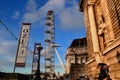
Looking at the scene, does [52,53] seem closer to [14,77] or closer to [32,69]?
[32,69]

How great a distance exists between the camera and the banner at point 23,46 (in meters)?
24.4

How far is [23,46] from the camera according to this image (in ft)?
82.7

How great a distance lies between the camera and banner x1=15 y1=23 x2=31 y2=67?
24.4 meters

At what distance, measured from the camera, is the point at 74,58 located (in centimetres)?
6656

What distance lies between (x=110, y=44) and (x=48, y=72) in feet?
247

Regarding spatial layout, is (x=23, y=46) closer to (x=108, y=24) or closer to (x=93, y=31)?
(x=93, y=31)

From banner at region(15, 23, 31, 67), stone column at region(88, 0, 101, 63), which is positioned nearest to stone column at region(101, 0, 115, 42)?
stone column at region(88, 0, 101, 63)

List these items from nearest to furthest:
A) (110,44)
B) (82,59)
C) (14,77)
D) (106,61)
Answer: (110,44) < (106,61) < (14,77) < (82,59)

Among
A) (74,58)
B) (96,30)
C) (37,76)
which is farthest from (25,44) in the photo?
(74,58)

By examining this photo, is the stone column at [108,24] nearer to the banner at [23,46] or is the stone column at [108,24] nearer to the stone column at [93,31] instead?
the stone column at [93,31]

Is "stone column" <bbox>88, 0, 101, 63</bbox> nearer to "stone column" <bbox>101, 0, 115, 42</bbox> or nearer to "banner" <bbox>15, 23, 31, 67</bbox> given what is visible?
"stone column" <bbox>101, 0, 115, 42</bbox>

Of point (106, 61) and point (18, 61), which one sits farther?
point (18, 61)

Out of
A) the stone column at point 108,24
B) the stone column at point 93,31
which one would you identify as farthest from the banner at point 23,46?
the stone column at point 108,24

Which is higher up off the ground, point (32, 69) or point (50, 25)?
point (50, 25)
